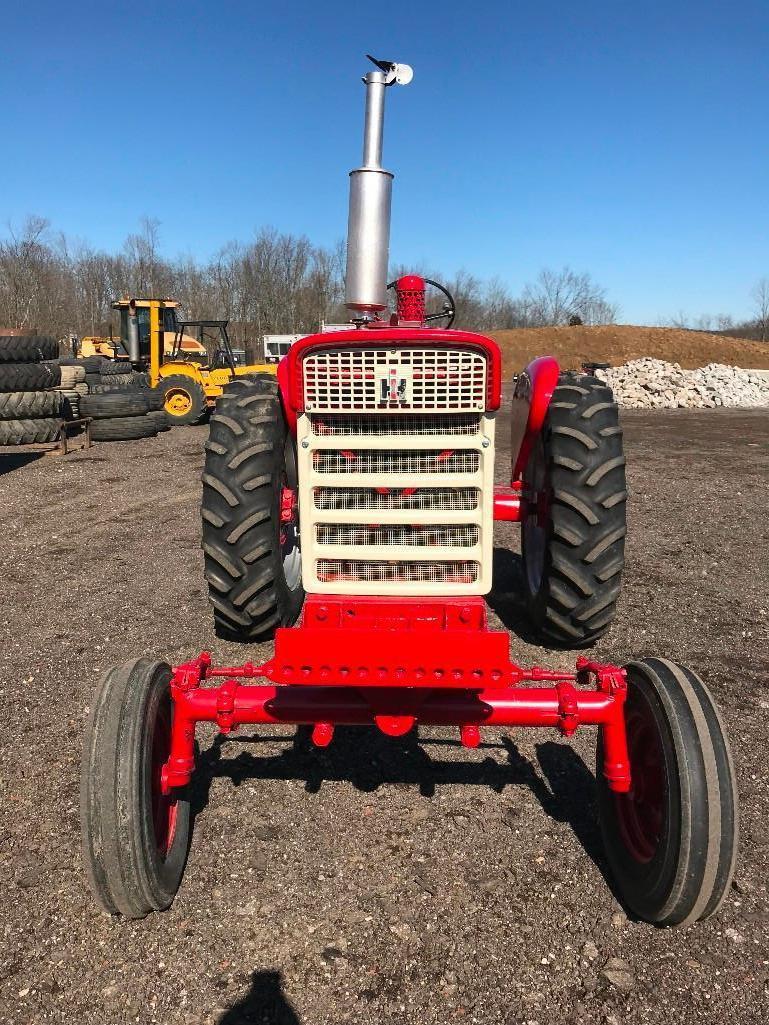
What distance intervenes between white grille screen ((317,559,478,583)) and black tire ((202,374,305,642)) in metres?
0.96

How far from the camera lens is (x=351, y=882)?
8.59 feet

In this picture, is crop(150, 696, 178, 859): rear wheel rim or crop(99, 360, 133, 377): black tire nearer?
crop(150, 696, 178, 859): rear wheel rim

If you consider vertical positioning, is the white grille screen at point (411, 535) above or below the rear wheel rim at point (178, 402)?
above

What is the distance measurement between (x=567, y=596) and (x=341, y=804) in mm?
1587

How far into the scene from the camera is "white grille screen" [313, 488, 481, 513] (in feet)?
8.73

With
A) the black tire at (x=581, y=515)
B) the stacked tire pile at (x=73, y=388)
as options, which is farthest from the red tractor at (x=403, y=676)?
the stacked tire pile at (x=73, y=388)

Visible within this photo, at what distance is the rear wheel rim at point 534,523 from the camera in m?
4.48

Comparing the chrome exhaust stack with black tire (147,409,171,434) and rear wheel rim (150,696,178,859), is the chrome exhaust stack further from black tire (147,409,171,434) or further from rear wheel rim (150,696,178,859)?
black tire (147,409,171,434)

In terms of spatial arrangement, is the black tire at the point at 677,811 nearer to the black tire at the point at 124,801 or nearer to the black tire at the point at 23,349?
the black tire at the point at 124,801

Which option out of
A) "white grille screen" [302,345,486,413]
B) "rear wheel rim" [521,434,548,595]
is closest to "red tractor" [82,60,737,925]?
"white grille screen" [302,345,486,413]

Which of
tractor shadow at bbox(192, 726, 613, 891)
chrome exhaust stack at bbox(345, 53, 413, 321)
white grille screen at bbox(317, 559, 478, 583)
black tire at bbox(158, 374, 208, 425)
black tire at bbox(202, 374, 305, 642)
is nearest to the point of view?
white grille screen at bbox(317, 559, 478, 583)

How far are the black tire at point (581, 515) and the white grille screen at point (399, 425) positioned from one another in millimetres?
1288

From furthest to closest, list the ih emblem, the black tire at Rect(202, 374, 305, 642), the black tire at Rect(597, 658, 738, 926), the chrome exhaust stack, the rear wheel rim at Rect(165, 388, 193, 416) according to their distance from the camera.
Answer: the rear wheel rim at Rect(165, 388, 193, 416) → the chrome exhaust stack → the black tire at Rect(202, 374, 305, 642) → the ih emblem → the black tire at Rect(597, 658, 738, 926)

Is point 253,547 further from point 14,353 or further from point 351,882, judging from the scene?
point 14,353
